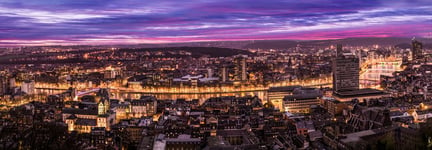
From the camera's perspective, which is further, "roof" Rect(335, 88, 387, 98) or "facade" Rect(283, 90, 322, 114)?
"roof" Rect(335, 88, 387, 98)

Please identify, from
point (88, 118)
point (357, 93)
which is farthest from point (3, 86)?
point (357, 93)

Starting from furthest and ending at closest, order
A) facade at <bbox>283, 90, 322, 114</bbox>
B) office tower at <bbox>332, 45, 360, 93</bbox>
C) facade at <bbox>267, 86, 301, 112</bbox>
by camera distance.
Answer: office tower at <bbox>332, 45, 360, 93</bbox>, facade at <bbox>267, 86, 301, 112</bbox>, facade at <bbox>283, 90, 322, 114</bbox>

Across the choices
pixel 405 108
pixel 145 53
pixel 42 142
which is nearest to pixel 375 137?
pixel 405 108

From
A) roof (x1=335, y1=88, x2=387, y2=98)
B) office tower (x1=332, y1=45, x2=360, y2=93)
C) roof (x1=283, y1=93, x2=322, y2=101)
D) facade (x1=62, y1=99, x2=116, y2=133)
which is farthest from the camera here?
office tower (x1=332, y1=45, x2=360, y2=93)

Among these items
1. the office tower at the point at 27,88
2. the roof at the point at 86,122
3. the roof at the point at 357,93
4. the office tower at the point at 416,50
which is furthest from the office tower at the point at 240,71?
the office tower at the point at 416,50

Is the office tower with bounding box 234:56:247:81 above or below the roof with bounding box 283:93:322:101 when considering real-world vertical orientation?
above

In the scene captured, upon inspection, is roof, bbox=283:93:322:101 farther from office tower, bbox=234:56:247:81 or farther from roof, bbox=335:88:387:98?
office tower, bbox=234:56:247:81

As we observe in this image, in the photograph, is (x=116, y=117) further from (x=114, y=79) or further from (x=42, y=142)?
(x=114, y=79)

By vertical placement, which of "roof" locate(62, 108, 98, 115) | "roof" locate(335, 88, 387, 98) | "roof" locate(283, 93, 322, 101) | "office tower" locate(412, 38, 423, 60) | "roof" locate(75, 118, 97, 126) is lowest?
"roof" locate(75, 118, 97, 126)

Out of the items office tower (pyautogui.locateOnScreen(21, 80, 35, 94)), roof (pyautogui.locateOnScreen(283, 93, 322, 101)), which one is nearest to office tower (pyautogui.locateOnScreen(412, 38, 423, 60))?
roof (pyautogui.locateOnScreen(283, 93, 322, 101))

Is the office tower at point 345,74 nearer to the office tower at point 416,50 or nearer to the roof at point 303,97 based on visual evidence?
the roof at point 303,97
